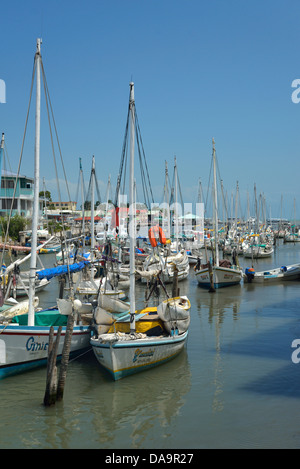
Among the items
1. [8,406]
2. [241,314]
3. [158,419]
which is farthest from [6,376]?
[241,314]

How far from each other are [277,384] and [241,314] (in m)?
11.9

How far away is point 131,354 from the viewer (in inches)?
647

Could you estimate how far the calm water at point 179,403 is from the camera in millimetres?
12391

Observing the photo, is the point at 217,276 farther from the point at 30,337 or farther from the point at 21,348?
the point at 21,348

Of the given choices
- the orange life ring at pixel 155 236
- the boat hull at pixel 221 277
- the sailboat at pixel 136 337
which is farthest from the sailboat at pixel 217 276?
the sailboat at pixel 136 337

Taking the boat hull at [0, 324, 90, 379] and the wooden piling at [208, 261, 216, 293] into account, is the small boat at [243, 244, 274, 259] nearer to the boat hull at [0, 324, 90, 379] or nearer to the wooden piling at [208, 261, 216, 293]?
the wooden piling at [208, 261, 216, 293]

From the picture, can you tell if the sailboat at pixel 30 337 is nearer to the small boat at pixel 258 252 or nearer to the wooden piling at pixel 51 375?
the wooden piling at pixel 51 375

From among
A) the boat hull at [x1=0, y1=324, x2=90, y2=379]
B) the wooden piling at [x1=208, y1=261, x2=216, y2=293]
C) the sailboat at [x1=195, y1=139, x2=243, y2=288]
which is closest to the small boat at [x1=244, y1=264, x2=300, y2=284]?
the sailboat at [x1=195, y1=139, x2=243, y2=288]

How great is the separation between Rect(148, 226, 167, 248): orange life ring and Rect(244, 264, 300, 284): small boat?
1660cm

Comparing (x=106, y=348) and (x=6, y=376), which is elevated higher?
(x=106, y=348)

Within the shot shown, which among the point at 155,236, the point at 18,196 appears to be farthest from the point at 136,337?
the point at 18,196

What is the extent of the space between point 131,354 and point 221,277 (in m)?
22.3

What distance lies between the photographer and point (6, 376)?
660 inches
